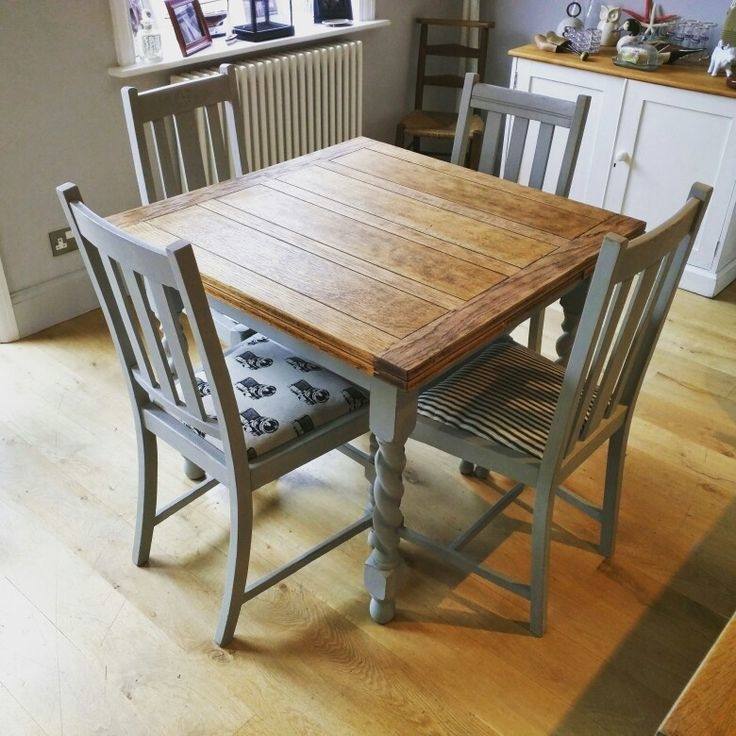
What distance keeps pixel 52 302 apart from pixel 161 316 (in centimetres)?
167

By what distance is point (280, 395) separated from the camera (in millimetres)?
1735

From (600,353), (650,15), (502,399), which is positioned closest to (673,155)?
(650,15)

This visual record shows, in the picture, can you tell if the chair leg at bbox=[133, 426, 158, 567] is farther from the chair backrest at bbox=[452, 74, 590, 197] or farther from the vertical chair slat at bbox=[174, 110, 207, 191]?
the chair backrest at bbox=[452, 74, 590, 197]

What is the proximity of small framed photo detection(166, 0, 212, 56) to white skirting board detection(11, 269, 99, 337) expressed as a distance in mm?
932

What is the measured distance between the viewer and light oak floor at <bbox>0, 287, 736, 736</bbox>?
5.47 feet

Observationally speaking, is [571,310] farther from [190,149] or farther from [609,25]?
[609,25]

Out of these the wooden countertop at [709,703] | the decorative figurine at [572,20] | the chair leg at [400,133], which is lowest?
the chair leg at [400,133]

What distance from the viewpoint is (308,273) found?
166 cm

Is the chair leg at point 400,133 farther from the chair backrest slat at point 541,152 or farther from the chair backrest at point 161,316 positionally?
the chair backrest at point 161,316

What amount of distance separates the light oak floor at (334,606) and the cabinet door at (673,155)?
1043 millimetres

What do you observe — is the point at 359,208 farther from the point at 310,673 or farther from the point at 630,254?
the point at 310,673

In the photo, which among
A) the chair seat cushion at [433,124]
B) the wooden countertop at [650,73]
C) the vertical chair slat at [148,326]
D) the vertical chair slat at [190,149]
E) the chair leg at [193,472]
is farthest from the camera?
the chair seat cushion at [433,124]

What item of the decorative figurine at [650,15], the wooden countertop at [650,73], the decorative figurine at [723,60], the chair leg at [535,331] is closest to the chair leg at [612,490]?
the chair leg at [535,331]

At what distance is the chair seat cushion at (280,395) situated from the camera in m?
1.65
